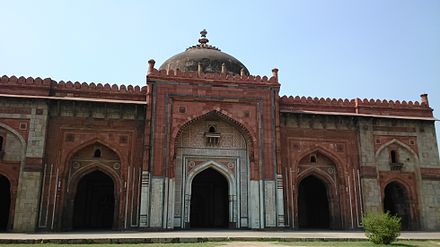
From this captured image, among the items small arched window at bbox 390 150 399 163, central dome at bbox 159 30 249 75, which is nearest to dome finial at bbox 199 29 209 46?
central dome at bbox 159 30 249 75

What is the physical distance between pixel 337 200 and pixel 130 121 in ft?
24.3

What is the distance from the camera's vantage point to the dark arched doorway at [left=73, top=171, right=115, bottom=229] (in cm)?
1542

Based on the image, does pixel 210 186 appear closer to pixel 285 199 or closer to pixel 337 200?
pixel 285 199

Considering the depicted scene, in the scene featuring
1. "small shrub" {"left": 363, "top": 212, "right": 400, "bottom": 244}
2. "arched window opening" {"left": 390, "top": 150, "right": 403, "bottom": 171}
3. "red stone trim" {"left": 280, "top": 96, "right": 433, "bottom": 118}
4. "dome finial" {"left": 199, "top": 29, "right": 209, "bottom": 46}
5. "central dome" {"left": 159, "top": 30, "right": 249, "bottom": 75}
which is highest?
"dome finial" {"left": 199, "top": 29, "right": 209, "bottom": 46}

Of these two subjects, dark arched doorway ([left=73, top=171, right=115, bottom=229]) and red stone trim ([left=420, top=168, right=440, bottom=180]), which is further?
dark arched doorway ([left=73, top=171, right=115, bottom=229])

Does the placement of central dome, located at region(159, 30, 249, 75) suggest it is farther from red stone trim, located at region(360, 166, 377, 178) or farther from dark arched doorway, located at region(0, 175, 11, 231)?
dark arched doorway, located at region(0, 175, 11, 231)

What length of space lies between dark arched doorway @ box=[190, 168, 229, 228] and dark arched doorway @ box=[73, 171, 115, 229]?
3.16m

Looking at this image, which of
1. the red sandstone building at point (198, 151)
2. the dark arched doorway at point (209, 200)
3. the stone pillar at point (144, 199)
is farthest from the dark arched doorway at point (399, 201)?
the stone pillar at point (144, 199)

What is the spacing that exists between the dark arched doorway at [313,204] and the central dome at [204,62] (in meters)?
5.14

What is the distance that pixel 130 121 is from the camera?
44.9ft

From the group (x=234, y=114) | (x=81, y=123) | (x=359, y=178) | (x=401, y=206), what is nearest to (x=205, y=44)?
(x=234, y=114)

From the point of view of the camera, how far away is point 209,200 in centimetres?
1658

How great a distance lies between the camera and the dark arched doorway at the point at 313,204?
1630cm

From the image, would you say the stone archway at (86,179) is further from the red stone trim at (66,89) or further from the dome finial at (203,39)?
the dome finial at (203,39)
